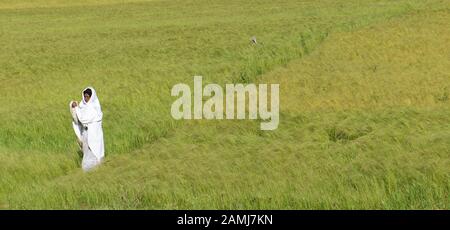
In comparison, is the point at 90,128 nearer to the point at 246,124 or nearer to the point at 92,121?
the point at 92,121

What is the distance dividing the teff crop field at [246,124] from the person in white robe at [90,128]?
0.37 m

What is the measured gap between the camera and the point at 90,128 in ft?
37.3

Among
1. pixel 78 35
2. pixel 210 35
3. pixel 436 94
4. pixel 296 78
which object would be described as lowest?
pixel 436 94

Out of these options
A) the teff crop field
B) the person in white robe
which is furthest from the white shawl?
the teff crop field

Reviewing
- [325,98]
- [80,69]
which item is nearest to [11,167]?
[325,98]

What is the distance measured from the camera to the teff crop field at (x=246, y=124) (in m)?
8.85

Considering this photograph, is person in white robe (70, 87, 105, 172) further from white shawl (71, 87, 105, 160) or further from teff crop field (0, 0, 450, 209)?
teff crop field (0, 0, 450, 209)

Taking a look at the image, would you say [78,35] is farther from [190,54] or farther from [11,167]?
[11,167]

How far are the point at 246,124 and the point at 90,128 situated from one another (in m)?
3.00

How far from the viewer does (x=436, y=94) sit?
13992 mm

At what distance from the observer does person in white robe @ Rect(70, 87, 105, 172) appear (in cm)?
1119

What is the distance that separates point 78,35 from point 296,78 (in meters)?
19.9

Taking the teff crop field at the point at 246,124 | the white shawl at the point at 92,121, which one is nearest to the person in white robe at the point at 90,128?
the white shawl at the point at 92,121

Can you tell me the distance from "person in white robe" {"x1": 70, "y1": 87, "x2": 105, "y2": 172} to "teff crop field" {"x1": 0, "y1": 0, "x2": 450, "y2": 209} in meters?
0.37
